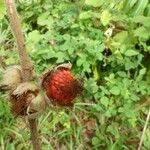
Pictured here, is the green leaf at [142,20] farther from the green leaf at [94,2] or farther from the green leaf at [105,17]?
the green leaf at [94,2]

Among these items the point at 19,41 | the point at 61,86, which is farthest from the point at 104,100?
the point at 19,41

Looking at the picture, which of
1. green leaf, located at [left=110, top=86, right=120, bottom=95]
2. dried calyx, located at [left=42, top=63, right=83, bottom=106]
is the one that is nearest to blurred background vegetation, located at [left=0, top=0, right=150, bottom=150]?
green leaf, located at [left=110, top=86, right=120, bottom=95]

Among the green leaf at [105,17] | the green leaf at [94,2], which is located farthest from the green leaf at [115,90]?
the green leaf at [94,2]

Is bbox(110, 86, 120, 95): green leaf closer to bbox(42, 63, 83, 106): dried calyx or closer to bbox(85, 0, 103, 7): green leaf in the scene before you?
bbox(85, 0, 103, 7): green leaf

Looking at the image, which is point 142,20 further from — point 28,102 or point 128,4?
point 28,102

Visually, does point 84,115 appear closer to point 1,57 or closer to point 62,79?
point 1,57

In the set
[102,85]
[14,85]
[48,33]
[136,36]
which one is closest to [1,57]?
[48,33]

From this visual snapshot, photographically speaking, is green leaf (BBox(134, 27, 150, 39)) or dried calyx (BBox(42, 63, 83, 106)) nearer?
dried calyx (BBox(42, 63, 83, 106))
